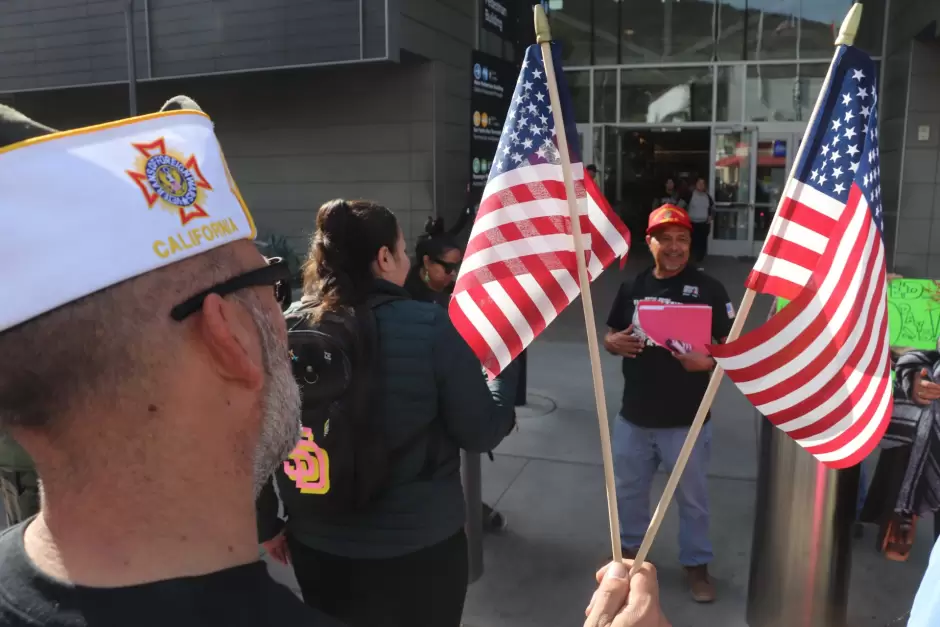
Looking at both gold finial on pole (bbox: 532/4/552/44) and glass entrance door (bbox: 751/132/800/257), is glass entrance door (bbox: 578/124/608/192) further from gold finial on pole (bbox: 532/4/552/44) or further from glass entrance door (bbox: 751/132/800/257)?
gold finial on pole (bbox: 532/4/552/44)

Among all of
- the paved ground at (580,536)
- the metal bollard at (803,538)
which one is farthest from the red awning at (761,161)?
the metal bollard at (803,538)

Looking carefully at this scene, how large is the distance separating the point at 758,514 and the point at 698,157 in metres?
14.7

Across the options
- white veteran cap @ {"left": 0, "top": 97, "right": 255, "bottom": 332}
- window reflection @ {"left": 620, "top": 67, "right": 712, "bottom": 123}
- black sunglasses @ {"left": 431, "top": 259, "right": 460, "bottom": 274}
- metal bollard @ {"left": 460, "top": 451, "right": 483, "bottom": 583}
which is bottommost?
metal bollard @ {"left": 460, "top": 451, "right": 483, "bottom": 583}

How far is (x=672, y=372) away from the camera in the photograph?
3.54 m

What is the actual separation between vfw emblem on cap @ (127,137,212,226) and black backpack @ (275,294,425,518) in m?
1.05

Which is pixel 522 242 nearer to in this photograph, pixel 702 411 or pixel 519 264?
pixel 519 264

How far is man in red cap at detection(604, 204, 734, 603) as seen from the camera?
3533 mm

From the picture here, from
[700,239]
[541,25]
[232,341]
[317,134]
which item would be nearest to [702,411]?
[541,25]

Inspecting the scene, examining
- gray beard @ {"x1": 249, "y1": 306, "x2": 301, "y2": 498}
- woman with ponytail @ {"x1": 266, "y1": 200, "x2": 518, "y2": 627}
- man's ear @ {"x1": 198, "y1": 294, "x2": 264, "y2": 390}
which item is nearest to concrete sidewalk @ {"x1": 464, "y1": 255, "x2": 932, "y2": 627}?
woman with ponytail @ {"x1": 266, "y1": 200, "x2": 518, "y2": 627}

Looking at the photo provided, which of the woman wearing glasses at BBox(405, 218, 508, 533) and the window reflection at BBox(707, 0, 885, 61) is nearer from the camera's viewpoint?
the woman wearing glasses at BBox(405, 218, 508, 533)

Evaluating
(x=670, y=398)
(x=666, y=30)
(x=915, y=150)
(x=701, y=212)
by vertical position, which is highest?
(x=666, y=30)

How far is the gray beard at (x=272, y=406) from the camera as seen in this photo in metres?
1.10

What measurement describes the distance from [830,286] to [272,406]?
1552mm

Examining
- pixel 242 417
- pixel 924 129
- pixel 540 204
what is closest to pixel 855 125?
pixel 540 204
